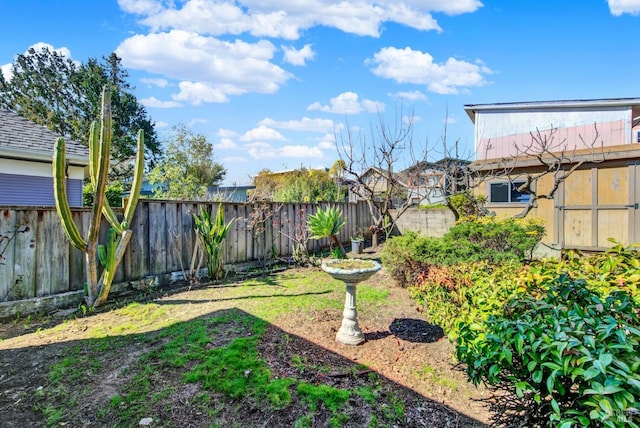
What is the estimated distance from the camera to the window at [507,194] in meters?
8.67

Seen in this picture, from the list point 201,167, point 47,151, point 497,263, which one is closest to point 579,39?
point 497,263

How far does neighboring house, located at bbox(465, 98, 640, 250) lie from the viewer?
7016 millimetres

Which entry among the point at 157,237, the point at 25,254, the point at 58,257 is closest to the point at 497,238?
the point at 157,237

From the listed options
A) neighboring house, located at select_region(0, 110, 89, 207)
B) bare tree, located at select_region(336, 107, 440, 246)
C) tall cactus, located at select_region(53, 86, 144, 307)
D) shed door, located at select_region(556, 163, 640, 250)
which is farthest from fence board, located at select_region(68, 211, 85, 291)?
shed door, located at select_region(556, 163, 640, 250)

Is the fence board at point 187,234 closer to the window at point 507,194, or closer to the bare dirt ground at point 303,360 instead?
the bare dirt ground at point 303,360

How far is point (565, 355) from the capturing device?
1.25 m

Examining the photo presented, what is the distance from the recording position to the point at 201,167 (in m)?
20.5

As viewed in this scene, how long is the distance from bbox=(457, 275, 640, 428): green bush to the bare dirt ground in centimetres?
31

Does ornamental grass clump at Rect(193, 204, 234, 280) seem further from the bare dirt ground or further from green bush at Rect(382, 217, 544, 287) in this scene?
green bush at Rect(382, 217, 544, 287)

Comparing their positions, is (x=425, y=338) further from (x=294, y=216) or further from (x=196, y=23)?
(x=196, y=23)

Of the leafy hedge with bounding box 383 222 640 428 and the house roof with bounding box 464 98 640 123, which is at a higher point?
the house roof with bounding box 464 98 640 123

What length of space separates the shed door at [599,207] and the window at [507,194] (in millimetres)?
965

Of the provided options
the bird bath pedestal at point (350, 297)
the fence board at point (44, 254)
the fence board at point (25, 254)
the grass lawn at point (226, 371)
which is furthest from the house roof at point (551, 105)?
the fence board at point (25, 254)

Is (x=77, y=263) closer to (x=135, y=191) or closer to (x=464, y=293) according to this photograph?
(x=135, y=191)
